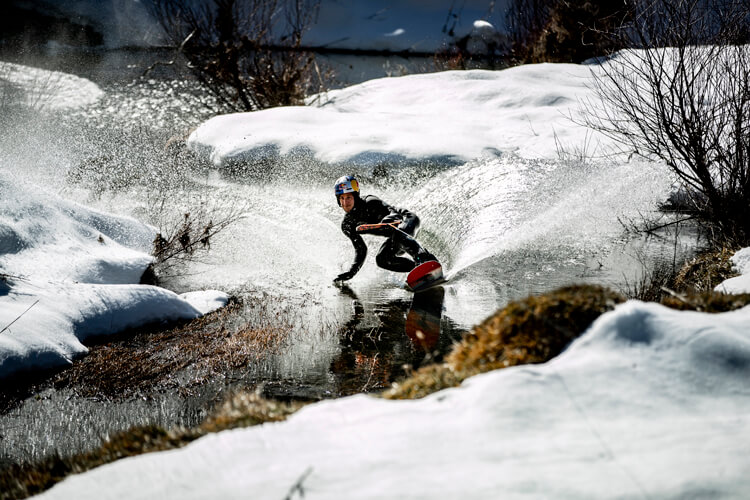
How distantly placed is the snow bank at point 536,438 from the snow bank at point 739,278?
2777 mm

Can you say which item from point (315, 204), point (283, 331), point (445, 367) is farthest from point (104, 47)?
point (445, 367)

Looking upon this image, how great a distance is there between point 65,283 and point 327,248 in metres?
5.72

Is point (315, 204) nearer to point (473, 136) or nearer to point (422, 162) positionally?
point (422, 162)

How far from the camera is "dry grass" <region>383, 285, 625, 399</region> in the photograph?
11.0 feet

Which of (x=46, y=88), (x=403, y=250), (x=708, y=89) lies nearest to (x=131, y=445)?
(x=403, y=250)

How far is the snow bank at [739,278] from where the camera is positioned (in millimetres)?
5699

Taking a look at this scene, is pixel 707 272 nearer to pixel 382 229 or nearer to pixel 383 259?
pixel 382 229

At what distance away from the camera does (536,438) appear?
2.56m

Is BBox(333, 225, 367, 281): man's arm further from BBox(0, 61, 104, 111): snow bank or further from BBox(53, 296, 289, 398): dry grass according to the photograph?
BBox(0, 61, 104, 111): snow bank

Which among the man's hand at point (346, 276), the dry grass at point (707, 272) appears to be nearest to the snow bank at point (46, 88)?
the man's hand at point (346, 276)

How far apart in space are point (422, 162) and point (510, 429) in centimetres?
1190

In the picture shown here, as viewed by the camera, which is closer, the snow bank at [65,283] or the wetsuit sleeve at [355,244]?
the snow bank at [65,283]

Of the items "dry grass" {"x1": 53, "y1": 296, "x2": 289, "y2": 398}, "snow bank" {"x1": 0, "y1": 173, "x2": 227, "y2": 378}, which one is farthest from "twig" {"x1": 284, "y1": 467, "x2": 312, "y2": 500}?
"snow bank" {"x1": 0, "y1": 173, "x2": 227, "y2": 378}

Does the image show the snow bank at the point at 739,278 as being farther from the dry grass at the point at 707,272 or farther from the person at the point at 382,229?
the person at the point at 382,229
